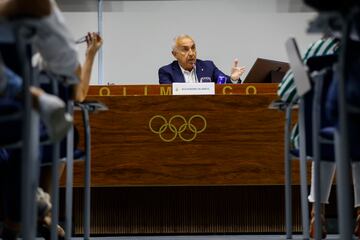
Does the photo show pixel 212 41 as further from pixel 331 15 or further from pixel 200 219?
pixel 331 15

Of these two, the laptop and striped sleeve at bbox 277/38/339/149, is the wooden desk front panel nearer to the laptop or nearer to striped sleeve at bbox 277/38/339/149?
the laptop

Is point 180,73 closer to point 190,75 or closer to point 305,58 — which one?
point 190,75

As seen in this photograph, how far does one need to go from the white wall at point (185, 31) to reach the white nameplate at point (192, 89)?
10.0 feet

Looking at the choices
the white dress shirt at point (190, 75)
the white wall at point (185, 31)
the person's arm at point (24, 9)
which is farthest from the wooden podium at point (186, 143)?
the white wall at point (185, 31)

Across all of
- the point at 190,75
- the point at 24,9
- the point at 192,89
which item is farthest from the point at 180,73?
the point at 24,9

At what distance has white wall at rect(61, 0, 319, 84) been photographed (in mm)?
6898

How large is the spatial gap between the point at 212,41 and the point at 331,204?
3.51 m

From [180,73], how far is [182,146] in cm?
138

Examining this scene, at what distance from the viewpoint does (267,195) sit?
147 inches

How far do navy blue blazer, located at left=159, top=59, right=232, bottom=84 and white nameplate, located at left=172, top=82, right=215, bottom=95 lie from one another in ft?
3.17

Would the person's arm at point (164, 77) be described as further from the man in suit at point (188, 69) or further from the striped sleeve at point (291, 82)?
the striped sleeve at point (291, 82)

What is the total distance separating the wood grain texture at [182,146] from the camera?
3617 millimetres

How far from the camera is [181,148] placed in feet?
11.9

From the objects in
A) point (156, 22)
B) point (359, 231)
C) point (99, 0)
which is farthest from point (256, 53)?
point (359, 231)
